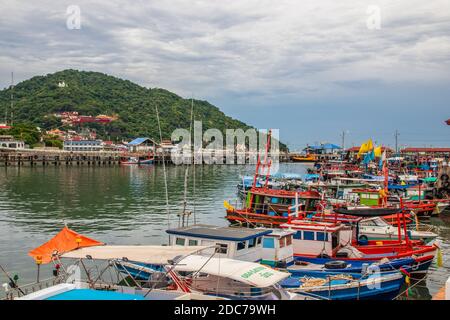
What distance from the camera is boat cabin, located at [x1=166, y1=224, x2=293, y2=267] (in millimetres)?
18188

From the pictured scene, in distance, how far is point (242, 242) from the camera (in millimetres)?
18594

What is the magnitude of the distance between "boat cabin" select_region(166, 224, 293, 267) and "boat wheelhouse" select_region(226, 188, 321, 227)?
519 inches

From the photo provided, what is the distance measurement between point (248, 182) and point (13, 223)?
33.3 meters

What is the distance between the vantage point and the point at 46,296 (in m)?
11.9

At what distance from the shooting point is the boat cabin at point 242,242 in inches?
716

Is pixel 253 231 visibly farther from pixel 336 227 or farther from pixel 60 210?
pixel 60 210

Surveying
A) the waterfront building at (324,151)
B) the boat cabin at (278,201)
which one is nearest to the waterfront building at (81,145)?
the waterfront building at (324,151)

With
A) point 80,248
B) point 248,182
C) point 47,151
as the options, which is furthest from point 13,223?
point 47,151

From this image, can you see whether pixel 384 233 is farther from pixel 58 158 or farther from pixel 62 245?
pixel 58 158

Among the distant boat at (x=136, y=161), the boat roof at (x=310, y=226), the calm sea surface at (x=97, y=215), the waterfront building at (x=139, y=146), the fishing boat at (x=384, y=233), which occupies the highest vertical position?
the waterfront building at (x=139, y=146)

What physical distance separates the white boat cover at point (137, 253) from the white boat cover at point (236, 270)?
1.31 feet

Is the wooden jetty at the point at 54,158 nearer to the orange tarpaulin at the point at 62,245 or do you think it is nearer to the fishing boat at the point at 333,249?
the orange tarpaulin at the point at 62,245

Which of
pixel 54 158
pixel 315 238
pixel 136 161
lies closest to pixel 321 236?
pixel 315 238

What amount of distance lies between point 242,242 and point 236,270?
4.05 meters
